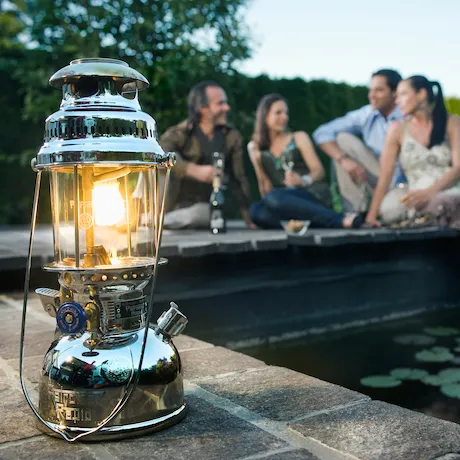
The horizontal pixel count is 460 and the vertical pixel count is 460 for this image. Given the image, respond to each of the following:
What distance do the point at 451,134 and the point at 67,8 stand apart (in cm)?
680

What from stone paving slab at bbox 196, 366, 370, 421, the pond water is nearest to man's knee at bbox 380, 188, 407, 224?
the pond water

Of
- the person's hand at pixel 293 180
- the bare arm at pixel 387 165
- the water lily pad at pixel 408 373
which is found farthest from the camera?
the person's hand at pixel 293 180

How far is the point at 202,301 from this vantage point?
4.77m

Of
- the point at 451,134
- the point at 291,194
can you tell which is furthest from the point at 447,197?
the point at 291,194

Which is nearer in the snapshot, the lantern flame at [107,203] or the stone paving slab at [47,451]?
the stone paving slab at [47,451]

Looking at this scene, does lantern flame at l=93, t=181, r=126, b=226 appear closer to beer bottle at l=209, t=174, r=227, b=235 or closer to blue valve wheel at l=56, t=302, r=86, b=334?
blue valve wheel at l=56, t=302, r=86, b=334

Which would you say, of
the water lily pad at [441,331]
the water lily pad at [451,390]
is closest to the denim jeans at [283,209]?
the water lily pad at [441,331]

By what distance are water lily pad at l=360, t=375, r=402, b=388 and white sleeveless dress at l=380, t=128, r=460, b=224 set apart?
3.93 m

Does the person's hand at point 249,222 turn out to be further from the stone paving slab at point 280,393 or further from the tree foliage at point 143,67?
the stone paving slab at point 280,393

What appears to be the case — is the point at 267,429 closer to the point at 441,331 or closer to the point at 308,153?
the point at 441,331

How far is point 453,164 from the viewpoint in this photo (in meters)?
7.18

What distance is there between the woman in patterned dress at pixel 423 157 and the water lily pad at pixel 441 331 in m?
2.27

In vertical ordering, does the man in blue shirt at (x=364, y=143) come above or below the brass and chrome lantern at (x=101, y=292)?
above

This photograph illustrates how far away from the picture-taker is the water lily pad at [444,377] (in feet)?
11.3
